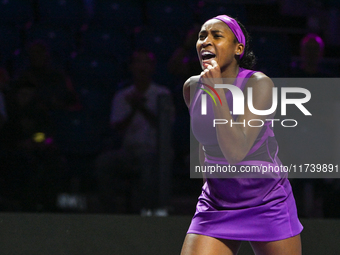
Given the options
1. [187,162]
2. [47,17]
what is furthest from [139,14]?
[187,162]

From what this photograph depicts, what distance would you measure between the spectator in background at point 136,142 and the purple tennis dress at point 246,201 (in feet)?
2.98

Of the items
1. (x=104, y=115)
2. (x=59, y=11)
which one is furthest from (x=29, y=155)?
(x=59, y=11)

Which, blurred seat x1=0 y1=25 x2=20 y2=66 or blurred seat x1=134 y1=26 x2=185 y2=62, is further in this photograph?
blurred seat x1=134 y1=26 x2=185 y2=62

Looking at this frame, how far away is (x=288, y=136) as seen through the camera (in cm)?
274

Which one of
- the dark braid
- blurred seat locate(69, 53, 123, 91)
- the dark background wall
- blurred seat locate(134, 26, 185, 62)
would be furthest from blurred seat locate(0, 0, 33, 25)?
the dark braid

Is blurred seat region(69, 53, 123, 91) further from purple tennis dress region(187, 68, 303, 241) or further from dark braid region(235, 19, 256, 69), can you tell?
purple tennis dress region(187, 68, 303, 241)

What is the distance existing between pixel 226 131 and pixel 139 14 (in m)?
3.17

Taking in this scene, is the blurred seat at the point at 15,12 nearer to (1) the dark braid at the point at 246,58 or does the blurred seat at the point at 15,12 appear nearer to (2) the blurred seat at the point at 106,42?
(2) the blurred seat at the point at 106,42

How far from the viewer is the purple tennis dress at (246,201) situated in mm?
1564

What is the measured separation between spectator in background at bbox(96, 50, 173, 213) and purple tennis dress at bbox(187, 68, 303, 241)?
909 mm

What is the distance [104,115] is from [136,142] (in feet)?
1.63

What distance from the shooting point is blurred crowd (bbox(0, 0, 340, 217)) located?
2.69m

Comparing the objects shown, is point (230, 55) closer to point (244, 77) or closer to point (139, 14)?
point (244, 77)

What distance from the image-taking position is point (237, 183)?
1.60 metres
